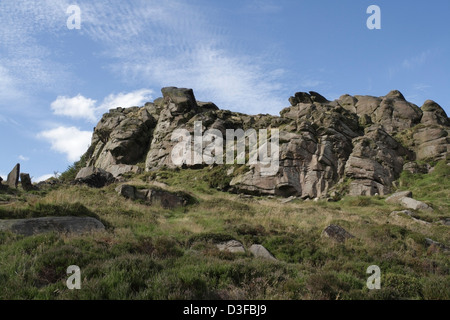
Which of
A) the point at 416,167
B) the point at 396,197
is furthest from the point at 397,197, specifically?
the point at 416,167

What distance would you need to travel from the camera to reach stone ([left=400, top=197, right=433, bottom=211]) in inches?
1023

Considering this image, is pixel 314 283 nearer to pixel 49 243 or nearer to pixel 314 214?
pixel 49 243

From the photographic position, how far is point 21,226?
1269 centimetres

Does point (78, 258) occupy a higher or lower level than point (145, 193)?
lower

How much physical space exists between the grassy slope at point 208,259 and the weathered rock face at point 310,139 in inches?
573

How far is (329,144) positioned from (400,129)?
18.8 metres

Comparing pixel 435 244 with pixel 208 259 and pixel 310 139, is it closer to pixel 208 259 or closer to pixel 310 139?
pixel 208 259

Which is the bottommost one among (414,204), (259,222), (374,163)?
(259,222)

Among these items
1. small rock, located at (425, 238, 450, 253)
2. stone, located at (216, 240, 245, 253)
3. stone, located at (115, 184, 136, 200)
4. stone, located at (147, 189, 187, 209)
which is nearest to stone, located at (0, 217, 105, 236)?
stone, located at (216, 240, 245, 253)

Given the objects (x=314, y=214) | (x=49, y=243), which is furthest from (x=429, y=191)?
(x=49, y=243)

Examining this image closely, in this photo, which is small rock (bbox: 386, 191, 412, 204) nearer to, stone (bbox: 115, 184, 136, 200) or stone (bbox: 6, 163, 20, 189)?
stone (bbox: 115, 184, 136, 200)

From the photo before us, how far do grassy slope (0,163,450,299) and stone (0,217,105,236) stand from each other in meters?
0.95

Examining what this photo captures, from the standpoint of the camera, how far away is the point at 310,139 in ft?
128

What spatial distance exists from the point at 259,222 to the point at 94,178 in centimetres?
1987
